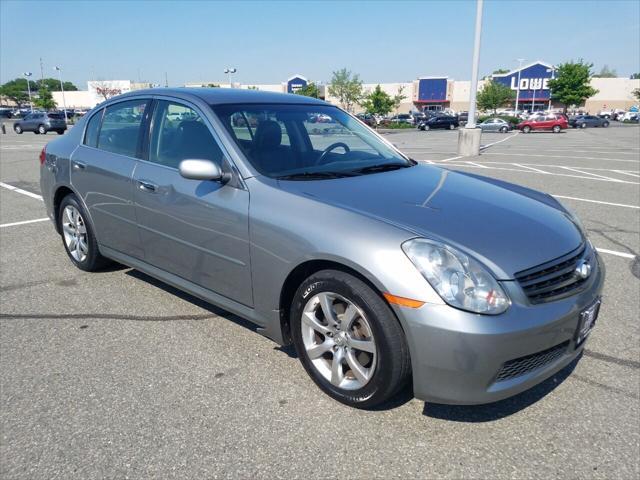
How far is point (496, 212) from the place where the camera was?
9.53 feet

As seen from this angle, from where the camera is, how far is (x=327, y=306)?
2.66 meters

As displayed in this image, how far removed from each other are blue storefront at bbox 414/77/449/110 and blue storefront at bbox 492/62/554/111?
10524 mm

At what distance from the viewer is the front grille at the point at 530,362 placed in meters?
2.32

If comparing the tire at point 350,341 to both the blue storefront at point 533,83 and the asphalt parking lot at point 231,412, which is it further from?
the blue storefront at point 533,83

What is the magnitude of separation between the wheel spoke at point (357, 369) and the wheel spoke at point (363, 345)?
71 millimetres

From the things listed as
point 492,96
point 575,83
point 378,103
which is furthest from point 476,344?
point 492,96

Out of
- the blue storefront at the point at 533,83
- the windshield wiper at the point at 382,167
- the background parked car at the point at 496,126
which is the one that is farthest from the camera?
the blue storefront at the point at 533,83

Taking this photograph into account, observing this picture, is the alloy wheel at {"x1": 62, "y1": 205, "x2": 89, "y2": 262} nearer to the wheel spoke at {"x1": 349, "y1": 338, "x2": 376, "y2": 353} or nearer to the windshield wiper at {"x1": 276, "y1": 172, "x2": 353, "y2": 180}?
the windshield wiper at {"x1": 276, "y1": 172, "x2": 353, "y2": 180}

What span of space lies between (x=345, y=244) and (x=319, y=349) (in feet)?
2.15

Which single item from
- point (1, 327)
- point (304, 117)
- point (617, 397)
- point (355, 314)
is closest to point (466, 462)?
point (355, 314)

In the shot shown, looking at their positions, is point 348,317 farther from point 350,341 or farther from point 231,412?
point 231,412

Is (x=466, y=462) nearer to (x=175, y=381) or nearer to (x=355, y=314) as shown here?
(x=355, y=314)

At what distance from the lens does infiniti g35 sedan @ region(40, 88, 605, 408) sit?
7.58 feet

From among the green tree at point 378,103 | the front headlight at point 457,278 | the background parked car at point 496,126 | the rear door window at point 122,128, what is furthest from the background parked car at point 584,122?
the front headlight at point 457,278
